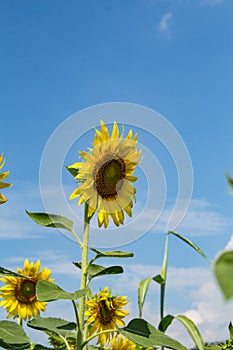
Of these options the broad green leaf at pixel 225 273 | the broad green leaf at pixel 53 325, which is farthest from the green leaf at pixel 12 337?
the broad green leaf at pixel 225 273

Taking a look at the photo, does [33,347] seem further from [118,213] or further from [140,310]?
[118,213]

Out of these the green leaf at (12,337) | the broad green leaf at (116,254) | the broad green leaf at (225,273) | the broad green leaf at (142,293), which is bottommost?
the broad green leaf at (225,273)

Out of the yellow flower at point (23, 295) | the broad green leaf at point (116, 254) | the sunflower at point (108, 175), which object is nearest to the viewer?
the broad green leaf at point (116, 254)

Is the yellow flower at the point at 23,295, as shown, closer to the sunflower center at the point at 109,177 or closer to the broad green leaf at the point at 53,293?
the sunflower center at the point at 109,177

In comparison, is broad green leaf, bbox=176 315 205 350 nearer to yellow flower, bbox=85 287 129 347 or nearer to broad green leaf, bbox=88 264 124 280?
broad green leaf, bbox=88 264 124 280

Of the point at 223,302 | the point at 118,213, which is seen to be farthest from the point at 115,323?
the point at 223,302

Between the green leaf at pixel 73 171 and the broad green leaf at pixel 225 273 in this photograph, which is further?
the green leaf at pixel 73 171

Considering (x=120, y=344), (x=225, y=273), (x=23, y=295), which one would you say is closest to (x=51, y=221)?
(x=120, y=344)
